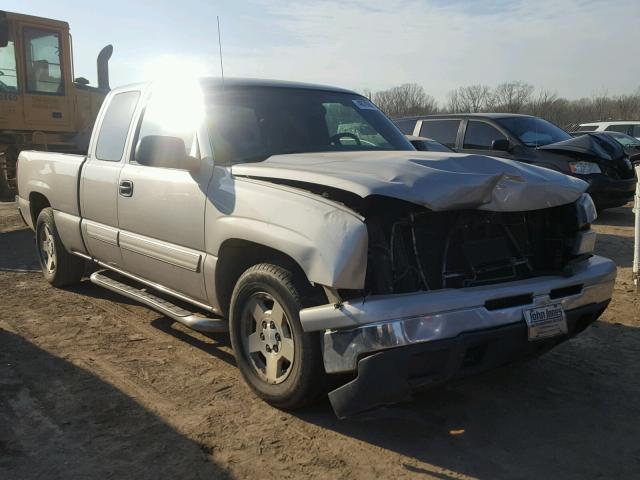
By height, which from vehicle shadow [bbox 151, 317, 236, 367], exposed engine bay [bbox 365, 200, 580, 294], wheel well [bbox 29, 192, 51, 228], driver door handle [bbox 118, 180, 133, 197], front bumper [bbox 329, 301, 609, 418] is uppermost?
driver door handle [bbox 118, 180, 133, 197]

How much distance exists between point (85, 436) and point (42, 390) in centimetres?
78

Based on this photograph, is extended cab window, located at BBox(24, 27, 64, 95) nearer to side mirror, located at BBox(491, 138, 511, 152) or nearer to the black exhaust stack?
the black exhaust stack

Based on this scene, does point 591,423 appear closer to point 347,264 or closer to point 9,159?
point 347,264

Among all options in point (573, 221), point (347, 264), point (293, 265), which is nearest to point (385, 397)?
point (347, 264)

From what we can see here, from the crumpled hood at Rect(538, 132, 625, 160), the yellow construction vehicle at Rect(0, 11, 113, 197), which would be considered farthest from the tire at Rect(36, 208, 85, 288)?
the crumpled hood at Rect(538, 132, 625, 160)

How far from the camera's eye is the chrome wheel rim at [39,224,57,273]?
6.28 meters

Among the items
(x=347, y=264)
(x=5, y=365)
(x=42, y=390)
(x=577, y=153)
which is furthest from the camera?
(x=577, y=153)

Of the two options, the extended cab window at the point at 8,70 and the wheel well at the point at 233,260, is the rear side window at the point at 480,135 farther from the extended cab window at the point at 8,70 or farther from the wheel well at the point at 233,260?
the extended cab window at the point at 8,70

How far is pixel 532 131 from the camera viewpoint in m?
9.80

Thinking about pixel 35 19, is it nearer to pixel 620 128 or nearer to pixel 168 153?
pixel 168 153

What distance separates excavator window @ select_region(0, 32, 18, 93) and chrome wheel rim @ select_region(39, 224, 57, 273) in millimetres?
6188

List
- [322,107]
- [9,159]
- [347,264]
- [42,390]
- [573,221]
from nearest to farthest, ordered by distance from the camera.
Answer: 1. [347,264]
2. [573,221]
3. [42,390]
4. [322,107]
5. [9,159]

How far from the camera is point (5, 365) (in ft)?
13.9

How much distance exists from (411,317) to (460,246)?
67 cm
